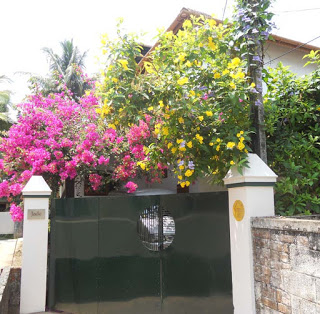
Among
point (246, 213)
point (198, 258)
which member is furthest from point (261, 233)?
point (198, 258)

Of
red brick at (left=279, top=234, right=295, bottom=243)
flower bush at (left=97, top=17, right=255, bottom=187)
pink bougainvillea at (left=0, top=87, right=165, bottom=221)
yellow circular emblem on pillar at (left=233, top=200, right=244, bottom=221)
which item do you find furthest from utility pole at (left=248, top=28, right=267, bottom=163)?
pink bougainvillea at (left=0, top=87, right=165, bottom=221)

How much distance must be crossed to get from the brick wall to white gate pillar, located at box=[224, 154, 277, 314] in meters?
0.08

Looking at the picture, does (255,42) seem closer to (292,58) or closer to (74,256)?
(74,256)

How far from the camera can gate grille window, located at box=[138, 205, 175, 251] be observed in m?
4.69

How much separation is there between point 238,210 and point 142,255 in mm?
1821

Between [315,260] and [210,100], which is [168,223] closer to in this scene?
[210,100]

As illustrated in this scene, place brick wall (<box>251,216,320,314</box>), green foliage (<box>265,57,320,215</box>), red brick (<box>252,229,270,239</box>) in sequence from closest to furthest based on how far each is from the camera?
brick wall (<box>251,216,320,314</box>)
red brick (<box>252,229,270,239</box>)
green foliage (<box>265,57,320,215</box>)

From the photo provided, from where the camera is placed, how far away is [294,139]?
4352 millimetres

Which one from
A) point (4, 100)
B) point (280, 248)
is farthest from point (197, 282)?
point (4, 100)

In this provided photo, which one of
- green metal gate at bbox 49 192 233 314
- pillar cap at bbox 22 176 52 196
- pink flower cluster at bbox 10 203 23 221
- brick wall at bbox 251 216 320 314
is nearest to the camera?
brick wall at bbox 251 216 320 314

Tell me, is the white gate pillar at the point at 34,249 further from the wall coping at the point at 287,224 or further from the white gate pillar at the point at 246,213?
the wall coping at the point at 287,224

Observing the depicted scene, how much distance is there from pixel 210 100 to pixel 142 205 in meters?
1.92

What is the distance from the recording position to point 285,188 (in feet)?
12.7

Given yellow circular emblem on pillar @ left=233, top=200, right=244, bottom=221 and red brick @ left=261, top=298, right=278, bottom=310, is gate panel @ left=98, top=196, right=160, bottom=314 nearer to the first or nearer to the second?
yellow circular emblem on pillar @ left=233, top=200, right=244, bottom=221
